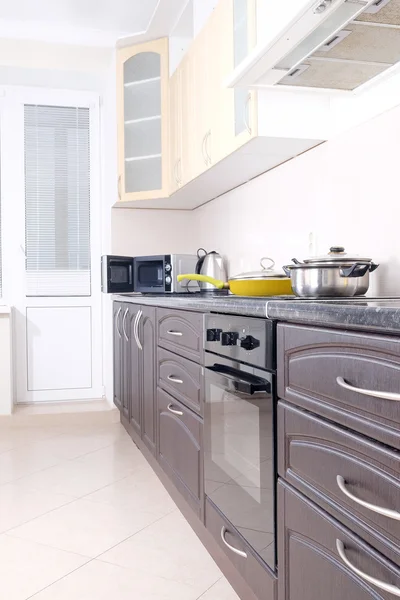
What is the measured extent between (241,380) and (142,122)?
8.78 ft

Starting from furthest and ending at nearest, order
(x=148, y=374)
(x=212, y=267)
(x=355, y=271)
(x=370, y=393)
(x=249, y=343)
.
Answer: (x=212, y=267), (x=148, y=374), (x=355, y=271), (x=249, y=343), (x=370, y=393)

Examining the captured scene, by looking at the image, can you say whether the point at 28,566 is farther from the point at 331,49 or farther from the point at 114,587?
the point at 331,49

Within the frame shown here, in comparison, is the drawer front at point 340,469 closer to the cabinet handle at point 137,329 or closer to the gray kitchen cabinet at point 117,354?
the cabinet handle at point 137,329

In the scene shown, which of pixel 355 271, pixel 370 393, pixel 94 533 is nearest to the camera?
pixel 370 393

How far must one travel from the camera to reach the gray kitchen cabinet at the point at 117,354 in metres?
3.77

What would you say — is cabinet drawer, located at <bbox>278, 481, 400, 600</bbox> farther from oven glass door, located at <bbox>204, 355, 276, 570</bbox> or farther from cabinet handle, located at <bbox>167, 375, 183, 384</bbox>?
cabinet handle, located at <bbox>167, 375, 183, 384</bbox>

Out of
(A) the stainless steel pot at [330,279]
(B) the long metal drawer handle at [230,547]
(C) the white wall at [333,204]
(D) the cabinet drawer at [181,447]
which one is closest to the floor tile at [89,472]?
(D) the cabinet drawer at [181,447]

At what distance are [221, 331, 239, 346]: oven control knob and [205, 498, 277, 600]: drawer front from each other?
53 centimetres

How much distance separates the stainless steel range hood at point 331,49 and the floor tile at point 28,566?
67.3 inches

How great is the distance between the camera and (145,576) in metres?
1.95

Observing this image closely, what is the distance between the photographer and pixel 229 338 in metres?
1.73

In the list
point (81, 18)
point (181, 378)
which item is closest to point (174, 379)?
point (181, 378)

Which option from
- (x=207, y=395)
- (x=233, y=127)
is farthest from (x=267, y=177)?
(x=207, y=395)

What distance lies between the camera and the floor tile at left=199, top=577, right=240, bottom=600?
5.94 ft
